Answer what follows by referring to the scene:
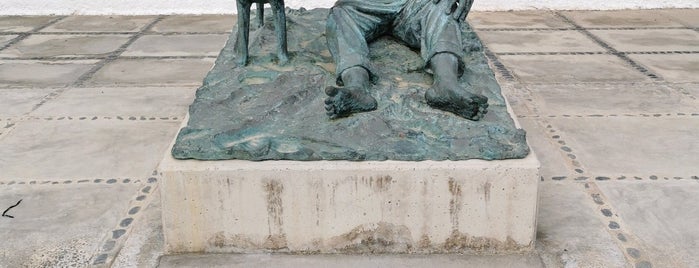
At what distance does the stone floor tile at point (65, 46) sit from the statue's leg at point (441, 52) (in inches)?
129

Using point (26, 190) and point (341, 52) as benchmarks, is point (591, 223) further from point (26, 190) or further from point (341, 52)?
point (26, 190)

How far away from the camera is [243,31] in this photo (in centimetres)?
338

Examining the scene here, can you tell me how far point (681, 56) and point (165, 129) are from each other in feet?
12.7

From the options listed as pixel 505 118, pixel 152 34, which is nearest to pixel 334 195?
pixel 505 118

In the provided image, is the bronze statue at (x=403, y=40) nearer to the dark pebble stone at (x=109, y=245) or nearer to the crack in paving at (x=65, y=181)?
the dark pebble stone at (x=109, y=245)

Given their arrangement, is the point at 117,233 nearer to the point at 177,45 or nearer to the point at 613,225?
the point at 613,225

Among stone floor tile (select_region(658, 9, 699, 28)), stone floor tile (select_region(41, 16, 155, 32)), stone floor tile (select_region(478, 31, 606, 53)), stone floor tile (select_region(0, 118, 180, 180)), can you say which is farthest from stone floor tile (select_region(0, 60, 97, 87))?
stone floor tile (select_region(658, 9, 699, 28))

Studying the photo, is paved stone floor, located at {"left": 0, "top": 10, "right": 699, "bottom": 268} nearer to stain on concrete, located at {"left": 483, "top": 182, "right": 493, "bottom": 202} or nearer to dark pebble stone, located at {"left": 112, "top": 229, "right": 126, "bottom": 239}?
dark pebble stone, located at {"left": 112, "top": 229, "right": 126, "bottom": 239}

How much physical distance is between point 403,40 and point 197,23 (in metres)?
4.09

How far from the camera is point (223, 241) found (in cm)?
271

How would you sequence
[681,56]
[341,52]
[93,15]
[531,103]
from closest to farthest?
[341,52]
[531,103]
[681,56]
[93,15]

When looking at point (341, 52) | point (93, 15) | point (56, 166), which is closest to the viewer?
point (341, 52)

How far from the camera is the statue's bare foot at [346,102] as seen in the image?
271 cm

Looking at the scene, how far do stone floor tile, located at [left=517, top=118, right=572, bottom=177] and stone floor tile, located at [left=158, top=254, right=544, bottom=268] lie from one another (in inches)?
33.7
